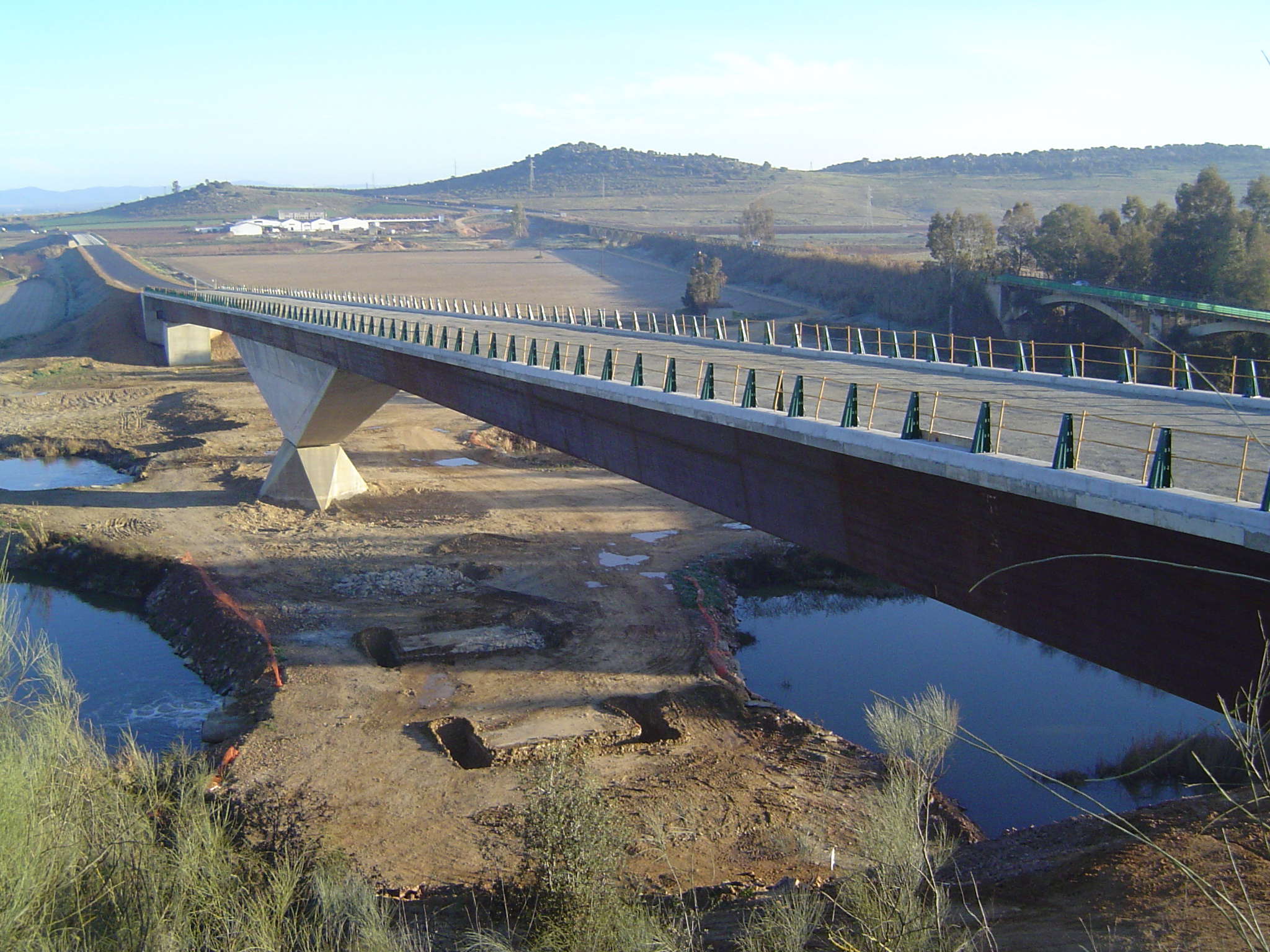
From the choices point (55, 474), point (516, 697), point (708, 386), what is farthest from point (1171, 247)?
point (55, 474)

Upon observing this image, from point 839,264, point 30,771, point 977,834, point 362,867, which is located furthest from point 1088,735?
point 839,264

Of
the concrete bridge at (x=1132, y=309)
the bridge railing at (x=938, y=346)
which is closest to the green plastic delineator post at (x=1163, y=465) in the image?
the bridge railing at (x=938, y=346)

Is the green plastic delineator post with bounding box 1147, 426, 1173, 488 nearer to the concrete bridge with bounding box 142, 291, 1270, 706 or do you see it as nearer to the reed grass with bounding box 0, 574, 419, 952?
the concrete bridge with bounding box 142, 291, 1270, 706

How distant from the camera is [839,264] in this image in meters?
91.4

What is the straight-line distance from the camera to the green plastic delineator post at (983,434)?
14.6m

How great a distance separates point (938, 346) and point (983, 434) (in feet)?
145

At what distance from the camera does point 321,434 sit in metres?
43.5

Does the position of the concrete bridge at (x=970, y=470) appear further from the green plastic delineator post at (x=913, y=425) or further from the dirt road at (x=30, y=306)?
the dirt road at (x=30, y=306)

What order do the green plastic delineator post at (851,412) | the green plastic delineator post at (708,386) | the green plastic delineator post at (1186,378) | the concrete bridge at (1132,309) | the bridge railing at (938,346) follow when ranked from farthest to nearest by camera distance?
1. the concrete bridge at (1132,309)
2. the bridge railing at (938,346)
3. the green plastic delineator post at (708,386)
4. the green plastic delineator post at (851,412)
5. the green plastic delineator post at (1186,378)

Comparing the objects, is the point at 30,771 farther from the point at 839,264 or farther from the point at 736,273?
the point at 736,273

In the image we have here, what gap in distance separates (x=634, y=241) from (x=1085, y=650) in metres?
148

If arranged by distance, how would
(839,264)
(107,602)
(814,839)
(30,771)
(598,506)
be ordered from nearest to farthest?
(30,771) → (814,839) → (107,602) → (598,506) → (839,264)

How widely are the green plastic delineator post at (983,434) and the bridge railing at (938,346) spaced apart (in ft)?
18.5

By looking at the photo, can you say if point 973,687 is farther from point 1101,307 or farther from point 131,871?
point 1101,307
